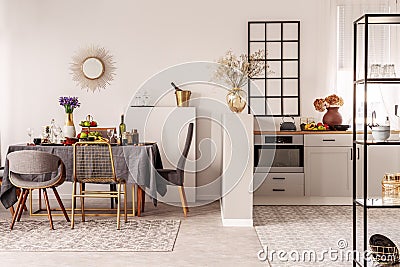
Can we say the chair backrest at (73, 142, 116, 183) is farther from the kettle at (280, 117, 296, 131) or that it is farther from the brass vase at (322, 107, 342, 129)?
the brass vase at (322, 107, 342, 129)

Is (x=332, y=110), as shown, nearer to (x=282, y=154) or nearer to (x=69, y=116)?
(x=282, y=154)

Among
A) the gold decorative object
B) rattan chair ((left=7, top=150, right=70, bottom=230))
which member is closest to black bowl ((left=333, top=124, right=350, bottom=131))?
the gold decorative object

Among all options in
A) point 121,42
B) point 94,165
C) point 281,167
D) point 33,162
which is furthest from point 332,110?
point 33,162

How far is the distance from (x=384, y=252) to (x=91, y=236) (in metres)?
2.64

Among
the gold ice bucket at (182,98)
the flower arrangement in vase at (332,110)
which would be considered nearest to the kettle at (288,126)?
the flower arrangement in vase at (332,110)

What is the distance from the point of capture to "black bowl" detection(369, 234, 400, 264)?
3.88m

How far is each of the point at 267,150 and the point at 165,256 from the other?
9.92ft

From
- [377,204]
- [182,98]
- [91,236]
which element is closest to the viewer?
[377,204]

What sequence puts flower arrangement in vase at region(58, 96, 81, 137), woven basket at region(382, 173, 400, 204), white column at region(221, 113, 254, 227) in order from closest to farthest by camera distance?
woven basket at region(382, 173, 400, 204)
white column at region(221, 113, 254, 227)
flower arrangement in vase at region(58, 96, 81, 137)

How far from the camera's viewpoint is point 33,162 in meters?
5.64

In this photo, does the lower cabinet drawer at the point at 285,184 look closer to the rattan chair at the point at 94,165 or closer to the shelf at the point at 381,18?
A: the rattan chair at the point at 94,165

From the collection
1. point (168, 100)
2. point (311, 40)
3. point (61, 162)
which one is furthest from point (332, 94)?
point (61, 162)

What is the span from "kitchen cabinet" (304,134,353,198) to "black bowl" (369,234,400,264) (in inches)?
136

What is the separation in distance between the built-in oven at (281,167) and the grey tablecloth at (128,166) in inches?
65.3
